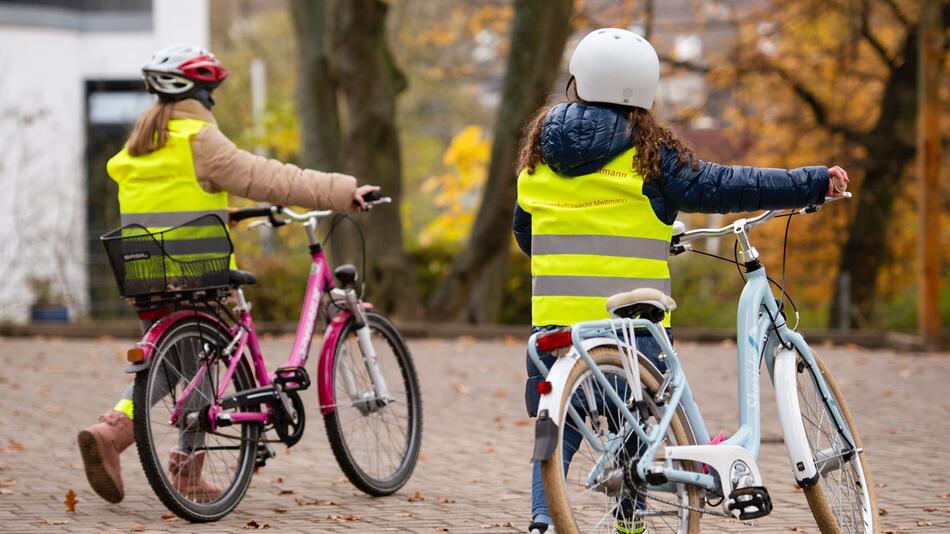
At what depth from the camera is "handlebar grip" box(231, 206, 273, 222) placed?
6492mm

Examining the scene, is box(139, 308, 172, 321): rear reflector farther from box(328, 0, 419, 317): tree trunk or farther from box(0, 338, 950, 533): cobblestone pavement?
box(328, 0, 419, 317): tree trunk

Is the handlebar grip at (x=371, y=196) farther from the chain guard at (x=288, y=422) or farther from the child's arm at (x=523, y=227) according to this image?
the child's arm at (x=523, y=227)

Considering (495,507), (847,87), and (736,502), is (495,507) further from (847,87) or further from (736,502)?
(847,87)

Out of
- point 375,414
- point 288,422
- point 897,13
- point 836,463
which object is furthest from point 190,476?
point 897,13

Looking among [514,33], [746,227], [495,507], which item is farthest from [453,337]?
[746,227]

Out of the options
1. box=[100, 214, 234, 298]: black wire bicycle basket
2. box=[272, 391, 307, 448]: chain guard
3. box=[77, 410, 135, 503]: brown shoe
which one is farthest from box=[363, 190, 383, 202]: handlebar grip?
box=[77, 410, 135, 503]: brown shoe

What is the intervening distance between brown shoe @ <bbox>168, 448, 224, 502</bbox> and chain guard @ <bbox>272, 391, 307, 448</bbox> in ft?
1.22

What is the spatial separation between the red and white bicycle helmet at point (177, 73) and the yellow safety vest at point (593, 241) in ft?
6.99

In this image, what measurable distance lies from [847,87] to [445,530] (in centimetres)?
1929

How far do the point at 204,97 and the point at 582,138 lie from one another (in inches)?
89.9

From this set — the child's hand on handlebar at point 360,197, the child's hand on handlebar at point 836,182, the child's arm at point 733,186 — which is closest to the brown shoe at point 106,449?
the child's hand on handlebar at point 360,197

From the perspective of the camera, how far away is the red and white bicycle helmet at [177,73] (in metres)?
6.28

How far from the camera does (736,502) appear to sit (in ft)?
15.0

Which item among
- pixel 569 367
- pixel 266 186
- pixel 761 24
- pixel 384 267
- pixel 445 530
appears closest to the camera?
pixel 569 367
